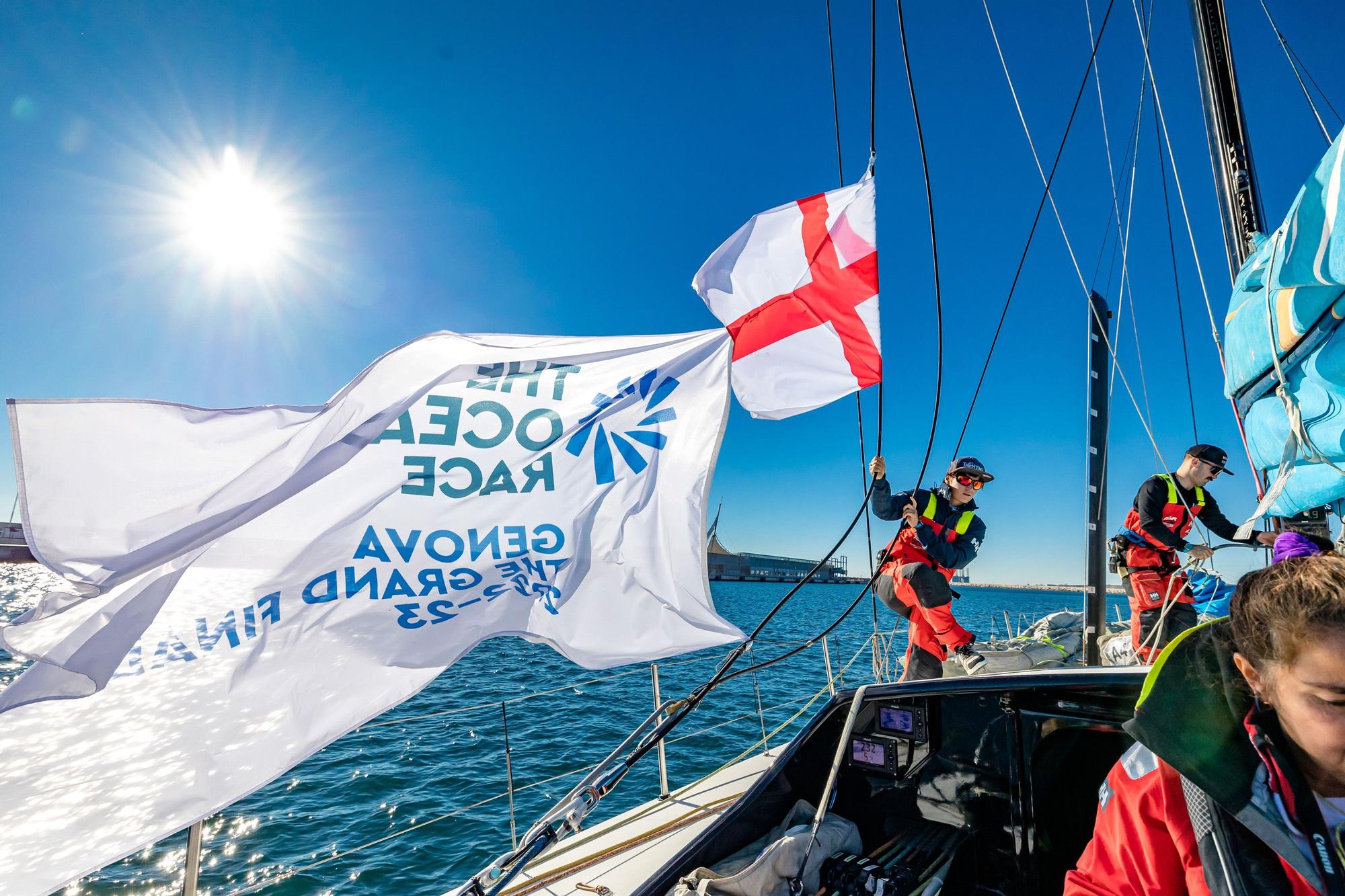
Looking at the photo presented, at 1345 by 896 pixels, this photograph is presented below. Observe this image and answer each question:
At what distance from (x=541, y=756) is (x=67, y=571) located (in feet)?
29.0

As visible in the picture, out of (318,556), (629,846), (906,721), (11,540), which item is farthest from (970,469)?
(11,540)

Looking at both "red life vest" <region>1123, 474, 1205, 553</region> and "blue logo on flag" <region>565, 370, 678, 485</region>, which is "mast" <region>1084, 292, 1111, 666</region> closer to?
"red life vest" <region>1123, 474, 1205, 553</region>

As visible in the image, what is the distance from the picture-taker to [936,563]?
553 centimetres

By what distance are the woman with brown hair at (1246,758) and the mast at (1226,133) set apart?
5135mm

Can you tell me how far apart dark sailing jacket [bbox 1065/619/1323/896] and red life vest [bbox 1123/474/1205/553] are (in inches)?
190

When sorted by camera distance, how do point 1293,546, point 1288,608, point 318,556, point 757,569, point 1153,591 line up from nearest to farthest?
1. point 1288,608
2. point 318,556
3. point 1293,546
4. point 1153,591
5. point 757,569

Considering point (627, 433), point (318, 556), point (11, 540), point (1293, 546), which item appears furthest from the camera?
point (11, 540)

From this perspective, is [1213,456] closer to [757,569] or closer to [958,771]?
[958,771]

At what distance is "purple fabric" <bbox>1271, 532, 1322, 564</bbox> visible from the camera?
296 cm

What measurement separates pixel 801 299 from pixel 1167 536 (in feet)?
12.9

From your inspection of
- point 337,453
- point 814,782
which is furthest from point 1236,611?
point 337,453

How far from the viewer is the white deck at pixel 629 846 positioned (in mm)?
3311

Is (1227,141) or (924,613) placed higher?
(1227,141)

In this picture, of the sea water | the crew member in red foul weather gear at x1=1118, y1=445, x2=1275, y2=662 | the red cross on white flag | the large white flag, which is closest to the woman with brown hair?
the large white flag
